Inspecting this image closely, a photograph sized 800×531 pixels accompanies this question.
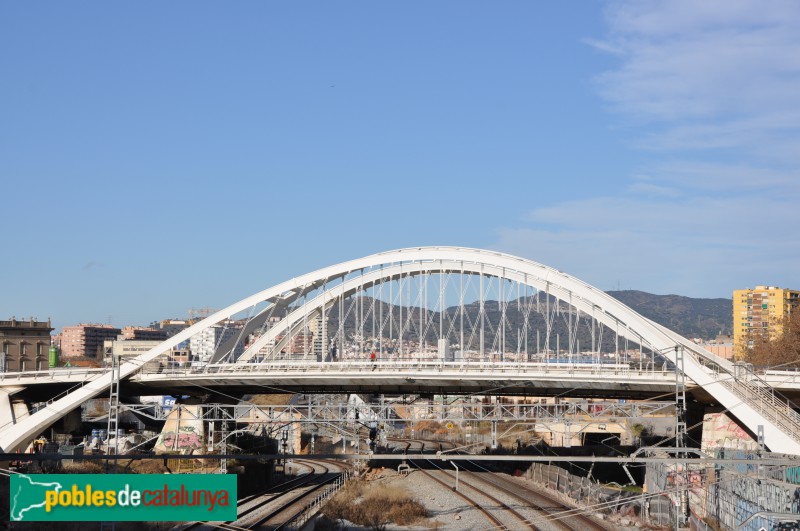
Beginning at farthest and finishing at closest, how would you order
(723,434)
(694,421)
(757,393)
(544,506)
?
1. (694,421)
2. (723,434)
3. (757,393)
4. (544,506)

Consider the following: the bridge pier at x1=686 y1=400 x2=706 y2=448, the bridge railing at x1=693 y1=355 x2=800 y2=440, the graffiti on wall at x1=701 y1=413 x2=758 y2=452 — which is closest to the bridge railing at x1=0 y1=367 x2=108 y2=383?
the bridge pier at x1=686 y1=400 x2=706 y2=448

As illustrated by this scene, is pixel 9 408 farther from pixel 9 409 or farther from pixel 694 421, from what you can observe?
pixel 694 421

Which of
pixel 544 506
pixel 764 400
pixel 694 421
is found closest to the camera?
pixel 544 506

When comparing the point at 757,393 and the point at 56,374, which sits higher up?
the point at 757,393

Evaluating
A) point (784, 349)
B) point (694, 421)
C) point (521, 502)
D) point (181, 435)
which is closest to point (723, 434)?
point (694, 421)

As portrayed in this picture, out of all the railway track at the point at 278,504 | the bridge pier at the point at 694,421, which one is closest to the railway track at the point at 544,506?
the railway track at the point at 278,504

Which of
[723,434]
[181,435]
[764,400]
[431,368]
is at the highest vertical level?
[431,368]

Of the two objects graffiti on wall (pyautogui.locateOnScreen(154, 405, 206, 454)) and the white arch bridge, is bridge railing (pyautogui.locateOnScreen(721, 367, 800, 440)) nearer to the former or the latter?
the white arch bridge

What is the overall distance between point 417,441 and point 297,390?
106 ft

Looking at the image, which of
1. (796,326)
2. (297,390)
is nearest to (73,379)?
(297,390)

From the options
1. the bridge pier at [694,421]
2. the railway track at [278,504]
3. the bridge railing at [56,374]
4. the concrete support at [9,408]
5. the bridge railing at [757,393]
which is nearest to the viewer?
the railway track at [278,504]

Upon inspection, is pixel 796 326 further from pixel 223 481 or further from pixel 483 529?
pixel 223 481

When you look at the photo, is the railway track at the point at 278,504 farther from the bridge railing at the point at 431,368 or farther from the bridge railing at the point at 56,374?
the bridge railing at the point at 56,374

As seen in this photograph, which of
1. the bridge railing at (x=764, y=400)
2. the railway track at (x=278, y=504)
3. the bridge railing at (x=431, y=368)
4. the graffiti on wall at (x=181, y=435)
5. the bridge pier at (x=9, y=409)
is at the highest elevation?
the bridge railing at (x=431, y=368)
